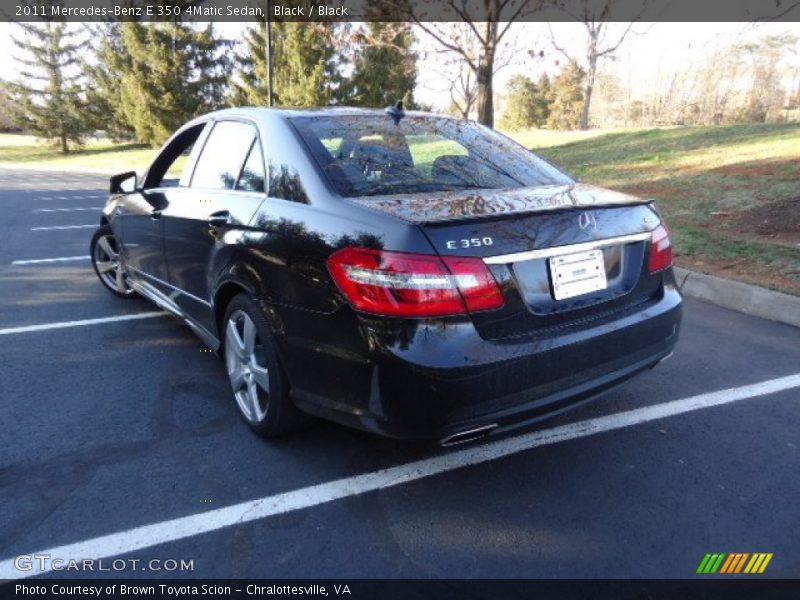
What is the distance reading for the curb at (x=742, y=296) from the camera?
4746 mm

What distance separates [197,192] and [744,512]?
3282mm

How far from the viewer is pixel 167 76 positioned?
105ft

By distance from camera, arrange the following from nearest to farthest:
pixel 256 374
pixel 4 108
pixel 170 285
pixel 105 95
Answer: pixel 256 374
pixel 170 285
pixel 105 95
pixel 4 108

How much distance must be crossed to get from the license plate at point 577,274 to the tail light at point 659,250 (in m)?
0.41

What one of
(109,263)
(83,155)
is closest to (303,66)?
(83,155)

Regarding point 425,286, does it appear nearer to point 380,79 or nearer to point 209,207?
point 209,207

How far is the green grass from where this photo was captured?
29.1 meters

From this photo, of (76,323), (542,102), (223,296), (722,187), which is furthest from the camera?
(542,102)

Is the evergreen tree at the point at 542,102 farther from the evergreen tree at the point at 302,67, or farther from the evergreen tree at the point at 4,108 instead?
the evergreen tree at the point at 4,108

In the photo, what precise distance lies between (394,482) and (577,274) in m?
1.22

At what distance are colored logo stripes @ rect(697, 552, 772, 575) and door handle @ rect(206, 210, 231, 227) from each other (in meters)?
2.62
